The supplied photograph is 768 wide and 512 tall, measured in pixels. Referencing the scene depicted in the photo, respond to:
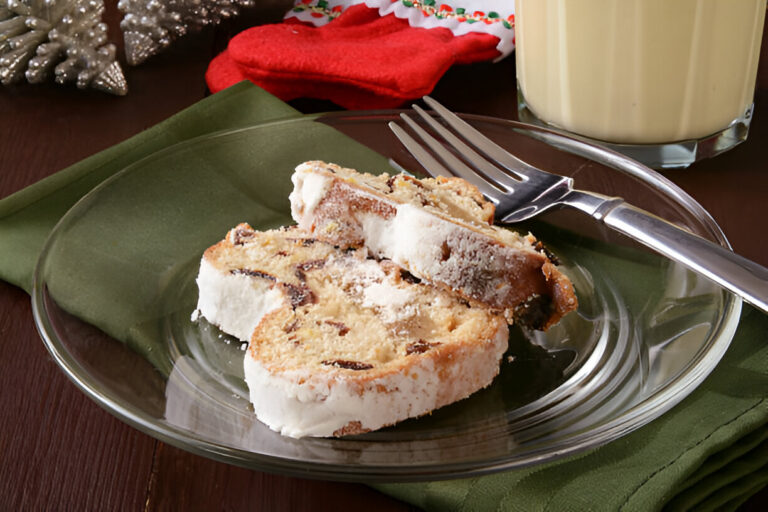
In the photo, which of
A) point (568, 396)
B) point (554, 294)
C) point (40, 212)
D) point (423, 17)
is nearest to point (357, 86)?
point (423, 17)

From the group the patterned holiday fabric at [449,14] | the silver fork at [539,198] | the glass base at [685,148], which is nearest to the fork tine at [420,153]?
the silver fork at [539,198]

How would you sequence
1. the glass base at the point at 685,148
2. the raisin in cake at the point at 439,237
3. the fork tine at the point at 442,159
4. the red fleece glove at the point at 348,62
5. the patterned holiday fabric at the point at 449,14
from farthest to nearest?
the patterned holiday fabric at the point at 449,14 < the red fleece glove at the point at 348,62 < the glass base at the point at 685,148 < the fork tine at the point at 442,159 < the raisin in cake at the point at 439,237

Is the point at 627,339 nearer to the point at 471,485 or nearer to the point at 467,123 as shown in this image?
the point at 471,485

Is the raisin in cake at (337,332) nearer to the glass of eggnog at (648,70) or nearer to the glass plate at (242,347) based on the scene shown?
the glass plate at (242,347)

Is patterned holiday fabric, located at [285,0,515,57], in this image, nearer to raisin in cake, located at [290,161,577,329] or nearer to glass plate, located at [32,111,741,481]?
glass plate, located at [32,111,741,481]

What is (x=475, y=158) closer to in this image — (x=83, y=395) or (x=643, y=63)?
(x=643, y=63)

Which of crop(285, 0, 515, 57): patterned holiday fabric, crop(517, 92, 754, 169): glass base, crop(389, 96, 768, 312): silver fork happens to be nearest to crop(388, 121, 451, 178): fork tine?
crop(389, 96, 768, 312): silver fork
